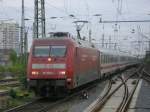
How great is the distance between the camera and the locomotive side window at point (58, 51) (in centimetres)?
2172

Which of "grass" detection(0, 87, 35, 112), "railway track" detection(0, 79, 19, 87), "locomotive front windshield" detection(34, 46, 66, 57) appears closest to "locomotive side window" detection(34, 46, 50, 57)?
"locomotive front windshield" detection(34, 46, 66, 57)

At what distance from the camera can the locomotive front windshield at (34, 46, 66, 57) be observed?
71.4 feet

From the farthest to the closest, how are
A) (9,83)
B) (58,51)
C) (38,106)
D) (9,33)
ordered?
1. (9,33)
2. (9,83)
3. (58,51)
4. (38,106)

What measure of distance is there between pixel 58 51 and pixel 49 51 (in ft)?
1.48

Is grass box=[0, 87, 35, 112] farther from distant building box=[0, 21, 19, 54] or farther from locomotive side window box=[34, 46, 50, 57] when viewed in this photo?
distant building box=[0, 21, 19, 54]

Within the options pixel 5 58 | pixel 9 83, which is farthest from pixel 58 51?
pixel 5 58

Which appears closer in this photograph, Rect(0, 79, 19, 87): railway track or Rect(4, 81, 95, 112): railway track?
Rect(4, 81, 95, 112): railway track

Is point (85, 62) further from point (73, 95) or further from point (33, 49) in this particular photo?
point (33, 49)

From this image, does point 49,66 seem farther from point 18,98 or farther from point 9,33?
point 9,33

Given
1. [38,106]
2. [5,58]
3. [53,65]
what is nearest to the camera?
[38,106]

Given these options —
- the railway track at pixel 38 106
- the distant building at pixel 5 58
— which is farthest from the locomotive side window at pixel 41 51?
the distant building at pixel 5 58

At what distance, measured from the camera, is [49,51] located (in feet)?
71.9

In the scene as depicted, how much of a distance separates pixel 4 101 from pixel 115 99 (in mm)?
6152

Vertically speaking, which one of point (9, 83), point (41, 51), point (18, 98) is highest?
point (41, 51)
